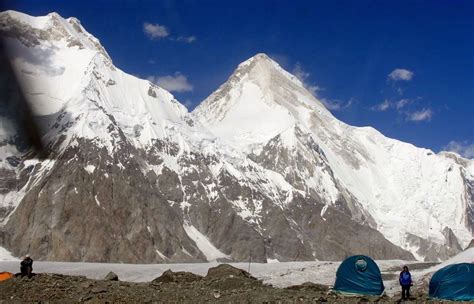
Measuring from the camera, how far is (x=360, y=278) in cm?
3647

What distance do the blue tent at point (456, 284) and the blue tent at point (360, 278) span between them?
294 centimetres

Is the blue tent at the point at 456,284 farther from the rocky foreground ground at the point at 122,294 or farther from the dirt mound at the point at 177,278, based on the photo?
the dirt mound at the point at 177,278

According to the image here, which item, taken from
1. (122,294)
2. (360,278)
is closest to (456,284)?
(360,278)

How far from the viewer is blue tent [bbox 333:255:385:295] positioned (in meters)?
36.0

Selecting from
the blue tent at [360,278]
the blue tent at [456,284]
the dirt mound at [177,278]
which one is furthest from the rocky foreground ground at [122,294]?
the dirt mound at [177,278]

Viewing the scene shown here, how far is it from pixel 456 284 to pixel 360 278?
16.3ft

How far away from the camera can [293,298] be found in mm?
27438

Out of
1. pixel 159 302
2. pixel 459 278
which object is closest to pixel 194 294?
pixel 159 302

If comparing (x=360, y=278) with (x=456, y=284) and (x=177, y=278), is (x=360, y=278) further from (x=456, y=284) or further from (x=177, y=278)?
(x=177, y=278)

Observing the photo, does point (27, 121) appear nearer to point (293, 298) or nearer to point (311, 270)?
point (293, 298)

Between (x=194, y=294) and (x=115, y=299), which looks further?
(x=194, y=294)

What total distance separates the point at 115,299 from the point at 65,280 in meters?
7.37

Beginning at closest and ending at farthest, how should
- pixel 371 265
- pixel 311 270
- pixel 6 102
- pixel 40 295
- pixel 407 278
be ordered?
1. pixel 6 102
2. pixel 40 295
3. pixel 407 278
4. pixel 371 265
5. pixel 311 270

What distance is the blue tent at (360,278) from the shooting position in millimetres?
36000
